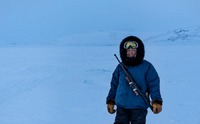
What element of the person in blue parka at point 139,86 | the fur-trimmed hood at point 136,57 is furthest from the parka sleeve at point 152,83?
the fur-trimmed hood at point 136,57

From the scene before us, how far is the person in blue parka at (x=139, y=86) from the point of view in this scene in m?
3.68

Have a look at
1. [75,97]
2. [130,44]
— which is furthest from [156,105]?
[75,97]

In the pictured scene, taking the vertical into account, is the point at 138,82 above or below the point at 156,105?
above

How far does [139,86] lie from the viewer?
369 cm

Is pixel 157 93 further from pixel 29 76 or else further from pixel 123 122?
pixel 29 76

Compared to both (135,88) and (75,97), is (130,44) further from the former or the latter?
(75,97)

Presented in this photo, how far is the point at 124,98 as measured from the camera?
3.71 m

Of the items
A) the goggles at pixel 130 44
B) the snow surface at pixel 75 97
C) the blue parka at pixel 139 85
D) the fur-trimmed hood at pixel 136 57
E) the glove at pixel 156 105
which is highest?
the goggles at pixel 130 44

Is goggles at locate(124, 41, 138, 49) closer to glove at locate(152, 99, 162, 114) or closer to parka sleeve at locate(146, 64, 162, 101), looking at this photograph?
parka sleeve at locate(146, 64, 162, 101)

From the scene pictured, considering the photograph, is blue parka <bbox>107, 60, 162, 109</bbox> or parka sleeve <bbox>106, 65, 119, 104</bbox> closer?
blue parka <bbox>107, 60, 162, 109</bbox>

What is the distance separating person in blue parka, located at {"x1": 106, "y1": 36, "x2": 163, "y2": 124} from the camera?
3682mm

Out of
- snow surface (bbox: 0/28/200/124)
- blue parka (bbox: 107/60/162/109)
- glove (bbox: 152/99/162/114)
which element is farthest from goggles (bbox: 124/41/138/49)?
snow surface (bbox: 0/28/200/124)

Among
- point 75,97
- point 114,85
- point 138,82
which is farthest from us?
point 75,97

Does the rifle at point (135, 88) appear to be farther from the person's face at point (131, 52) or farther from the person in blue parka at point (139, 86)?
the person's face at point (131, 52)
